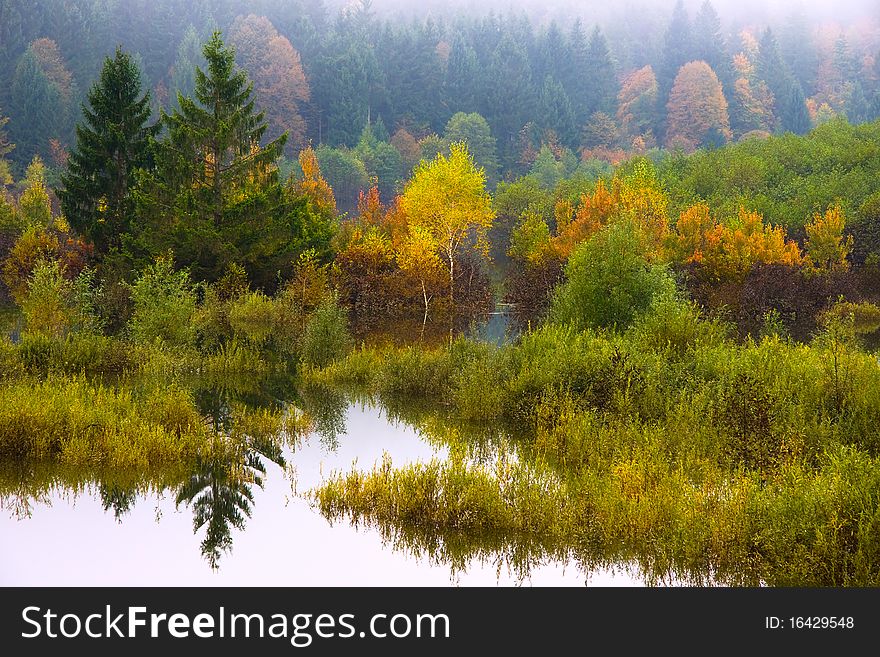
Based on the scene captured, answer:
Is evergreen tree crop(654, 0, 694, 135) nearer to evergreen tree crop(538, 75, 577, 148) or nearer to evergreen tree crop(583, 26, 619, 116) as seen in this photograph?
evergreen tree crop(583, 26, 619, 116)

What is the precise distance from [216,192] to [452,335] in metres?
11.6

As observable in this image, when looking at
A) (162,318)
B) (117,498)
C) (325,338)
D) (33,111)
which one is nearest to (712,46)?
(33,111)

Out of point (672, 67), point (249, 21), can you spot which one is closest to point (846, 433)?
point (249, 21)

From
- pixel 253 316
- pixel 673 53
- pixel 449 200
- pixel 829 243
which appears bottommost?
pixel 253 316

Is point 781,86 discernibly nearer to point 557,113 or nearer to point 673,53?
point 673,53

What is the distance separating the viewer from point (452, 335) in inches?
1380

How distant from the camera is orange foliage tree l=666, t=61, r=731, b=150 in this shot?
419 feet

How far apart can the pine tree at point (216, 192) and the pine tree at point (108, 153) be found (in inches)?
111

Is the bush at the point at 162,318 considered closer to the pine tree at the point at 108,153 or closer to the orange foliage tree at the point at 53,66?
the pine tree at the point at 108,153

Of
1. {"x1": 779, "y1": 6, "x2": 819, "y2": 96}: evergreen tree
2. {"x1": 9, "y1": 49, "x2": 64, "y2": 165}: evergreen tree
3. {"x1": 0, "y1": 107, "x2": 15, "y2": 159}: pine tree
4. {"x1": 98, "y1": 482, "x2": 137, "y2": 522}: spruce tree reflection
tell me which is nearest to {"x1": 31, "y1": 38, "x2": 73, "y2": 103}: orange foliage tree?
{"x1": 9, "y1": 49, "x2": 64, "y2": 165}: evergreen tree

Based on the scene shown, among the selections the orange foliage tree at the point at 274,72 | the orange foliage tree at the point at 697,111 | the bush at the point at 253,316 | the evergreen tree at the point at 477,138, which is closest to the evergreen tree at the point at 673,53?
the orange foliage tree at the point at 697,111

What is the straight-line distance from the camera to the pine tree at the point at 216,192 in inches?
1433

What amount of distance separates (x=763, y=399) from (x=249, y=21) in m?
126
